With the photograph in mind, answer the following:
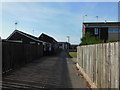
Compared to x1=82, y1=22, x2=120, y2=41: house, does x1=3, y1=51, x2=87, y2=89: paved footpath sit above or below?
below

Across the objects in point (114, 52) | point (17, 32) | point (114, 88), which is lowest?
point (114, 88)

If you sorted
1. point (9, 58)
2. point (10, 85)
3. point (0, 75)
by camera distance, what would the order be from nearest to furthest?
point (10, 85), point (0, 75), point (9, 58)

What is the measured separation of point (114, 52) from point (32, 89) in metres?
3.47

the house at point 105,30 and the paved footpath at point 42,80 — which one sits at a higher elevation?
the house at point 105,30

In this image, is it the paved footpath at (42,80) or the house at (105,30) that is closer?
the paved footpath at (42,80)

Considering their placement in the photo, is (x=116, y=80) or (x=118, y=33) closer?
(x=116, y=80)

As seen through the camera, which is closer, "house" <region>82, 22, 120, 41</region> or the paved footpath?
the paved footpath

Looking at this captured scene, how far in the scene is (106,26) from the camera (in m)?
38.8

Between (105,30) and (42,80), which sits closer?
(42,80)

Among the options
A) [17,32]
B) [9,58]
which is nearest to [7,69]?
[9,58]

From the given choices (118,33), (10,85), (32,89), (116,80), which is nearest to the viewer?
(116,80)

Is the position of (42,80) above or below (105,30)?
below

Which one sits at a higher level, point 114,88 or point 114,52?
point 114,52

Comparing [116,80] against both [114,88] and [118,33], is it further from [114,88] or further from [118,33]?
[118,33]
